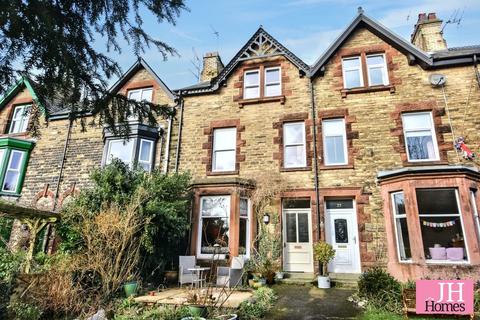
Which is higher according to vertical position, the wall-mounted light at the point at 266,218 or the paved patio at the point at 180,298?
the wall-mounted light at the point at 266,218

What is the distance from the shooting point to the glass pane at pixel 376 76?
1329 centimetres

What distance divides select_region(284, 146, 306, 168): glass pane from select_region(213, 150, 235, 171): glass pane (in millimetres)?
2342

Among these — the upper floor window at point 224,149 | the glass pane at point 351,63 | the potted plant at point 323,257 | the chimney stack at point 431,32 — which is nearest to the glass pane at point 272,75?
the upper floor window at point 224,149

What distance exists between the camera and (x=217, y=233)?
1234cm

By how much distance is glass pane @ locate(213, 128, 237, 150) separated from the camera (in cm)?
1405

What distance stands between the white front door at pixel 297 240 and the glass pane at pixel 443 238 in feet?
12.9

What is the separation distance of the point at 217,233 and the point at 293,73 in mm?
7829

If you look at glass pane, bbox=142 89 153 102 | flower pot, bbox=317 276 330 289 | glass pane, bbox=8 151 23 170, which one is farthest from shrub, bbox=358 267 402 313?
glass pane, bbox=8 151 23 170

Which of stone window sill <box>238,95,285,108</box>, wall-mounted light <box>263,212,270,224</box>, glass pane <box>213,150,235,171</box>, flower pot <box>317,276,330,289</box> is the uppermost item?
stone window sill <box>238,95,285,108</box>

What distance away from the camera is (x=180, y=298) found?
863 centimetres

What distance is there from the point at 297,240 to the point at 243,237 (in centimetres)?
214

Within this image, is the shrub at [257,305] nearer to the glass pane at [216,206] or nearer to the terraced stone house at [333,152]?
the terraced stone house at [333,152]

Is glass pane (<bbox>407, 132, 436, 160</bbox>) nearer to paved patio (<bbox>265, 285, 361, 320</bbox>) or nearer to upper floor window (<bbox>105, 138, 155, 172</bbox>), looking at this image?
paved patio (<bbox>265, 285, 361, 320</bbox>)

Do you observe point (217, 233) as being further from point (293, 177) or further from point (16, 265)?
point (16, 265)
